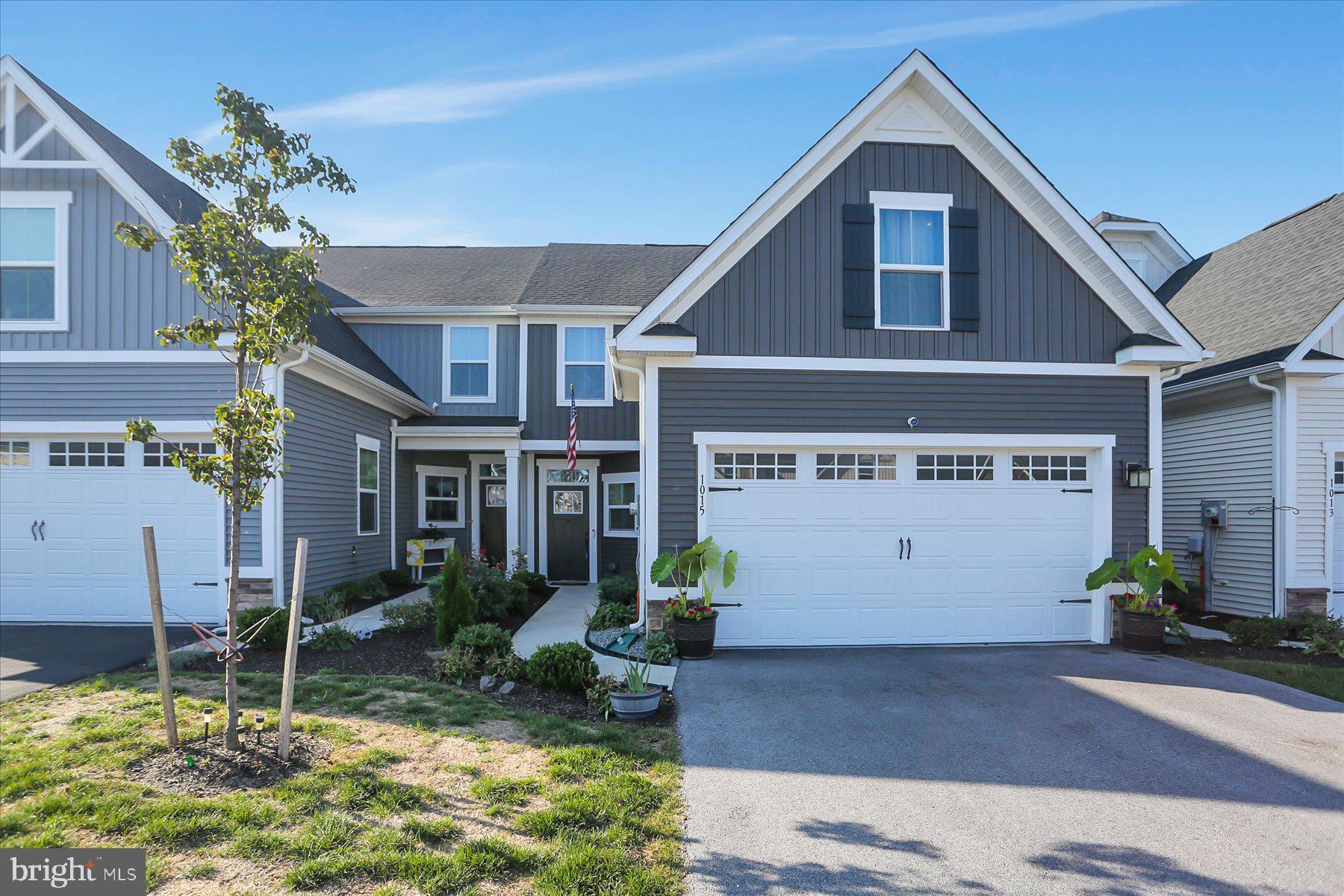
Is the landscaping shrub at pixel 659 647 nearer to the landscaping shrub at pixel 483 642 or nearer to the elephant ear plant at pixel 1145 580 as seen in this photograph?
the landscaping shrub at pixel 483 642

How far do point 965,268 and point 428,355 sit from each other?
394 inches

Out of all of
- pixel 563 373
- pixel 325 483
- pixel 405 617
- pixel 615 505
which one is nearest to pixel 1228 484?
pixel 615 505

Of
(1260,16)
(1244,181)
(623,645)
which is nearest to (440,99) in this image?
(623,645)

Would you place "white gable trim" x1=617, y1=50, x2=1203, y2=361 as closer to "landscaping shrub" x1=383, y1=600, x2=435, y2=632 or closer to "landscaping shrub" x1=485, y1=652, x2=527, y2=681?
"landscaping shrub" x1=485, y1=652, x2=527, y2=681

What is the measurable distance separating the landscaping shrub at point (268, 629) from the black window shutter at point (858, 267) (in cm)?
722

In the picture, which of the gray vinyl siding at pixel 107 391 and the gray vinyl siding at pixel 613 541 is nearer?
the gray vinyl siding at pixel 107 391

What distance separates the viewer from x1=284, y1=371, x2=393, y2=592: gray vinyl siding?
9.49 metres

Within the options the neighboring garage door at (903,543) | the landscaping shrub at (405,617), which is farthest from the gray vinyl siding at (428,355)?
the neighboring garage door at (903,543)

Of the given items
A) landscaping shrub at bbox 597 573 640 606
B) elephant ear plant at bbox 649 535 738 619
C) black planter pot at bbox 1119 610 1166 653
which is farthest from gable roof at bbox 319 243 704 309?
black planter pot at bbox 1119 610 1166 653

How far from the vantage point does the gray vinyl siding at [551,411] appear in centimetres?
1394

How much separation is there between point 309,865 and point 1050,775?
442cm

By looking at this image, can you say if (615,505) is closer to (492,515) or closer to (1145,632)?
(492,515)

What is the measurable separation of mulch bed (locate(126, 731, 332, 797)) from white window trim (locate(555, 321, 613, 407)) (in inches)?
375

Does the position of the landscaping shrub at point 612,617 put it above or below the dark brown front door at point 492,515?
below
